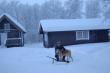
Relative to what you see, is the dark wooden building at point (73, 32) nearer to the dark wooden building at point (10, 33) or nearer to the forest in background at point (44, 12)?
the dark wooden building at point (10, 33)

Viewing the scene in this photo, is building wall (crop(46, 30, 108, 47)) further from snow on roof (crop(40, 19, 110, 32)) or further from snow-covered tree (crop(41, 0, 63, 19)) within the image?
snow-covered tree (crop(41, 0, 63, 19))

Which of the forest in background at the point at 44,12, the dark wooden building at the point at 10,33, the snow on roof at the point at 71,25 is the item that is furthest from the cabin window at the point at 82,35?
the forest in background at the point at 44,12

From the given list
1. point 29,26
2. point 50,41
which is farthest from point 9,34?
point 29,26

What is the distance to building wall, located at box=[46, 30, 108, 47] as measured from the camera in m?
33.2

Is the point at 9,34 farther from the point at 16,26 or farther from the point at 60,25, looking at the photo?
the point at 60,25

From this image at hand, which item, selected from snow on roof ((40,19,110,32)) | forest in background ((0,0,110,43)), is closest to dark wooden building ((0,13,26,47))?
snow on roof ((40,19,110,32))

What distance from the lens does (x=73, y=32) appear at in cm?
3375

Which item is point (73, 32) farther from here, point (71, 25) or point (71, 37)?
point (71, 25)

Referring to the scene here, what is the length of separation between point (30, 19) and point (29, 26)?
320cm

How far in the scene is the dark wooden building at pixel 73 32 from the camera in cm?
3312

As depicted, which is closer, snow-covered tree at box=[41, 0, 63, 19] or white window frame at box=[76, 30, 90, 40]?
white window frame at box=[76, 30, 90, 40]

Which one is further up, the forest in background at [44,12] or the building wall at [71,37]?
the forest in background at [44,12]

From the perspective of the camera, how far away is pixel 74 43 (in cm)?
3394

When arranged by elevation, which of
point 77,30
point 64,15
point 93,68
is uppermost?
point 64,15
